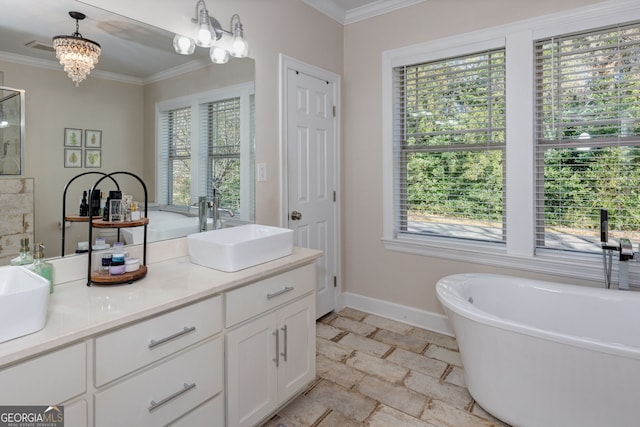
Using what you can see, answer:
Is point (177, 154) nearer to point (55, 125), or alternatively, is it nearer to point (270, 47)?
point (55, 125)

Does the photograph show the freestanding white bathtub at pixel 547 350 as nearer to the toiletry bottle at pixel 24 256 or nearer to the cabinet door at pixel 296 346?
the cabinet door at pixel 296 346

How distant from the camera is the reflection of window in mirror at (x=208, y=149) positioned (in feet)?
6.63

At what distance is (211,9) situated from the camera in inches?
85.7

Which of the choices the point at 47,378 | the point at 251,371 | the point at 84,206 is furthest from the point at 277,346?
the point at 84,206

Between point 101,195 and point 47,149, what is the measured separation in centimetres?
28

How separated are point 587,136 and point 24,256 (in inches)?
124

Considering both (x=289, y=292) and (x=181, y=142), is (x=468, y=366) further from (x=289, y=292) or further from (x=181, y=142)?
(x=181, y=142)

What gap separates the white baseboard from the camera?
3006 millimetres

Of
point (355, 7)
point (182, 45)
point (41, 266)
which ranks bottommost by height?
point (41, 266)

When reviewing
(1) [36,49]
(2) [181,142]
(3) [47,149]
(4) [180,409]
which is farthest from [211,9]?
(4) [180,409]

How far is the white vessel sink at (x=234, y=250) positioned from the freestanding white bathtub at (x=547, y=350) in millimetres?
982

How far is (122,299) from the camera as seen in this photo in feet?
4.48

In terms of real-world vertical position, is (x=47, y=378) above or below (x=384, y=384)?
above

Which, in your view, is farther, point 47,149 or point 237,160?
point 237,160
